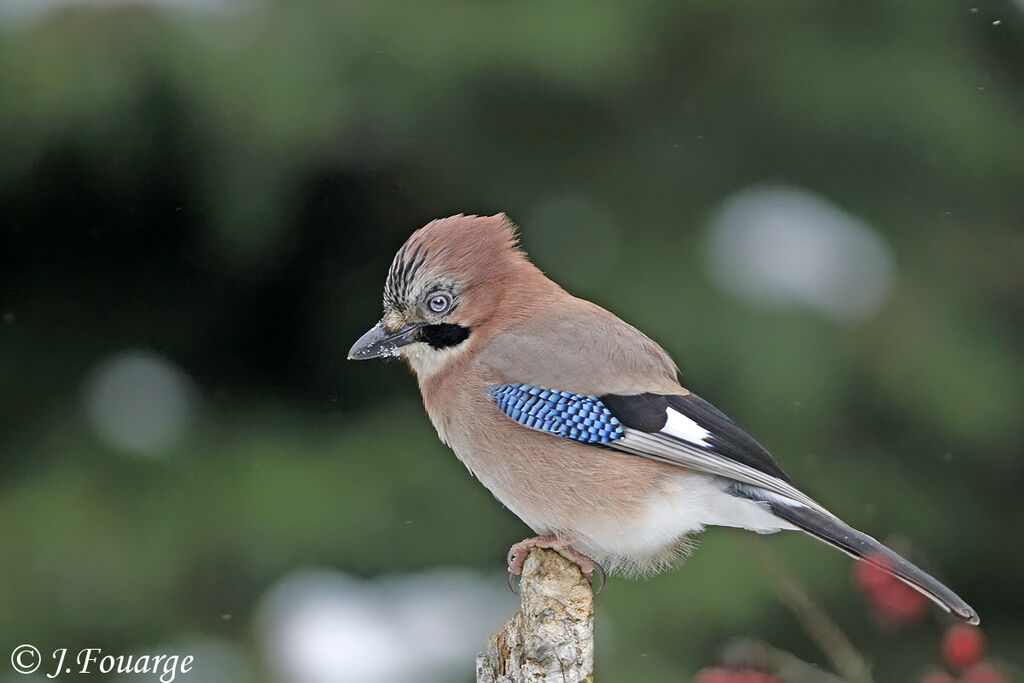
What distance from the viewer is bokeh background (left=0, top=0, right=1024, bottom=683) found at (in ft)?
15.4

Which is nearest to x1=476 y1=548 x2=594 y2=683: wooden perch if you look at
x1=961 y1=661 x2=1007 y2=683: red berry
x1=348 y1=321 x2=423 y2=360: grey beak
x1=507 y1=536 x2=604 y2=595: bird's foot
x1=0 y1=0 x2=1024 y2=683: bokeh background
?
x1=507 y1=536 x2=604 y2=595: bird's foot

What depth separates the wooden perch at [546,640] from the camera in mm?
2230

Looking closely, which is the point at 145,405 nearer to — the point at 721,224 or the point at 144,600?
the point at 144,600

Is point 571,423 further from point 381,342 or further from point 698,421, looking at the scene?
point 381,342

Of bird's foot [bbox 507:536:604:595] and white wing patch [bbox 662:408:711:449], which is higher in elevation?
white wing patch [bbox 662:408:711:449]

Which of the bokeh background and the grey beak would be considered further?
the bokeh background

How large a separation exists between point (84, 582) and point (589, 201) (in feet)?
7.72

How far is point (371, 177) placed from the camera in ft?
17.2

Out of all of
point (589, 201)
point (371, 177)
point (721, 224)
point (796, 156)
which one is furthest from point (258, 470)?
point (796, 156)

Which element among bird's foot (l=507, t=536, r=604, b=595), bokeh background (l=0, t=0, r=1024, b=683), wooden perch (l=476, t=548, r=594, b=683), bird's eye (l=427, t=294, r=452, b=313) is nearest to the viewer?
wooden perch (l=476, t=548, r=594, b=683)

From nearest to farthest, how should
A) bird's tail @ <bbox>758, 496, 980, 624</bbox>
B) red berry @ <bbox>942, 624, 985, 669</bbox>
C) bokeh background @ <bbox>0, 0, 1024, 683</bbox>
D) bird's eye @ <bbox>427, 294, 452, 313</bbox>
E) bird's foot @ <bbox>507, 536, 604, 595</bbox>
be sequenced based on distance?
1. bird's tail @ <bbox>758, 496, 980, 624</bbox>
2. red berry @ <bbox>942, 624, 985, 669</bbox>
3. bird's foot @ <bbox>507, 536, 604, 595</bbox>
4. bird's eye @ <bbox>427, 294, 452, 313</bbox>
5. bokeh background @ <bbox>0, 0, 1024, 683</bbox>

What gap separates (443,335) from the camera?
301 centimetres

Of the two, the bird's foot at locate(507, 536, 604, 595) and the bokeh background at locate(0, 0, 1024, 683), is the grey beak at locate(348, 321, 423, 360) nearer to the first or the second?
the bird's foot at locate(507, 536, 604, 595)

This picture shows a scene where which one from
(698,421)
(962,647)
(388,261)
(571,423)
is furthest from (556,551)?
(388,261)
